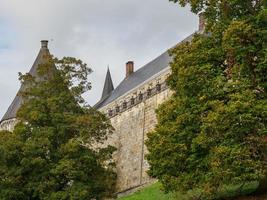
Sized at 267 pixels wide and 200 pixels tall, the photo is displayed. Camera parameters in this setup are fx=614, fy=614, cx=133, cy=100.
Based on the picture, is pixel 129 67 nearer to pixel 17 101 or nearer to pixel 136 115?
pixel 17 101

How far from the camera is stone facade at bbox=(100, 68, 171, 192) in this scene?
36312 mm

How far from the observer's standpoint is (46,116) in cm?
2488

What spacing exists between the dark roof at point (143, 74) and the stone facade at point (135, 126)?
148cm

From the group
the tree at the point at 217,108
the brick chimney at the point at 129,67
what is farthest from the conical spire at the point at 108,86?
the tree at the point at 217,108

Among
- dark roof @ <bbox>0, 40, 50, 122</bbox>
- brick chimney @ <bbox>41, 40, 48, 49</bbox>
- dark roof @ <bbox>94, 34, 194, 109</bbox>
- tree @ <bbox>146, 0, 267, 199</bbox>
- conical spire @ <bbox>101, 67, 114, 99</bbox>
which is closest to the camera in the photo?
tree @ <bbox>146, 0, 267, 199</bbox>

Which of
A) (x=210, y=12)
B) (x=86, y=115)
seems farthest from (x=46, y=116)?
(x=210, y=12)

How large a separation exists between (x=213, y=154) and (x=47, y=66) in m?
11.3

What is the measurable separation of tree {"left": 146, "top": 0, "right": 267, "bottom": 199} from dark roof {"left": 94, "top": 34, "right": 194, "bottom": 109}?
20.2m

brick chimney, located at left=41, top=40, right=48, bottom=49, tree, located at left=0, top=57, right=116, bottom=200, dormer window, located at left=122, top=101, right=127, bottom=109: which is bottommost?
tree, located at left=0, top=57, right=116, bottom=200

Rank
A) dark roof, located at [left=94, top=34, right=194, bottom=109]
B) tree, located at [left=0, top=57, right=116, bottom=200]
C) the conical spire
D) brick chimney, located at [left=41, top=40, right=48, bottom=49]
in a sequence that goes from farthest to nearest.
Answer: the conical spire → brick chimney, located at [left=41, top=40, right=48, bottom=49] → dark roof, located at [left=94, top=34, right=194, bottom=109] → tree, located at [left=0, top=57, right=116, bottom=200]

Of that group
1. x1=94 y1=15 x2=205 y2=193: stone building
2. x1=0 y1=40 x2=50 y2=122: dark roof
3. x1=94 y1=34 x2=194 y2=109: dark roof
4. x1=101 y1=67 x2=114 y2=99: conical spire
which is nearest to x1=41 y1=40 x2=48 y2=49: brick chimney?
x1=0 y1=40 x2=50 y2=122: dark roof

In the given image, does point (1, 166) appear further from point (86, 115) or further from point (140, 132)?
point (140, 132)

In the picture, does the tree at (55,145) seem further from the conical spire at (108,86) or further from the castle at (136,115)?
the conical spire at (108,86)

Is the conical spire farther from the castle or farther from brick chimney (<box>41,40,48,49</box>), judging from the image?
the castle
